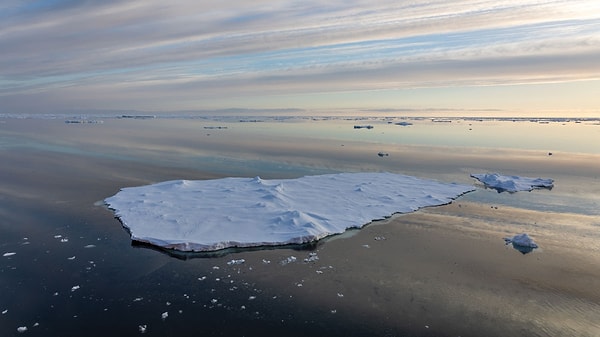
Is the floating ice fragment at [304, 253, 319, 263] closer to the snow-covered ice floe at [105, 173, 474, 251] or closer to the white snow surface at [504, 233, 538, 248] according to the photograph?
the snow-covered ice floe at [105, 173, 474, 251]

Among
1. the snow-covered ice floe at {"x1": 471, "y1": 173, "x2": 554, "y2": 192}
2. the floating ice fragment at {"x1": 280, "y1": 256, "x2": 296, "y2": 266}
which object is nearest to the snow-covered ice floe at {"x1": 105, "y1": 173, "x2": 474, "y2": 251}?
the floating ice fragment at {"x1": 280, "y1": 256, "x2": 296, "y2": 266}

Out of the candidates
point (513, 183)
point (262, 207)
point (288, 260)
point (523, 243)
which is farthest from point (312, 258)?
point (513, 183)

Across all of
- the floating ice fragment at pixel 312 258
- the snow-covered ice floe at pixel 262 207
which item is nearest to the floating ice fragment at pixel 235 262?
the snow-covered ice floe at pixel 262 207

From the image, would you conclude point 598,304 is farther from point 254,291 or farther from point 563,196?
point 563,196

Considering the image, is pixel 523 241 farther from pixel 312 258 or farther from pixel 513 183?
pixel 513 183

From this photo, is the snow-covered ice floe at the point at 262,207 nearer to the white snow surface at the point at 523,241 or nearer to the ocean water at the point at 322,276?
the ocean water at the point at 322,276

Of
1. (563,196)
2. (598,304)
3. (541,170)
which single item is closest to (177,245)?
(598,304)
